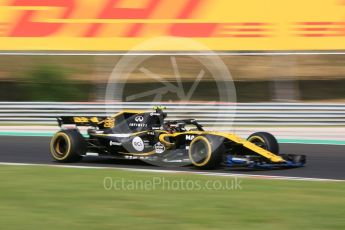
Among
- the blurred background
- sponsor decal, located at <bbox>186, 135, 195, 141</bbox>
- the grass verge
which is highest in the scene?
the blurred background

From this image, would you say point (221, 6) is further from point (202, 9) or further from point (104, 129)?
point (104, 129)

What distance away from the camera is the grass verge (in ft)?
20.1

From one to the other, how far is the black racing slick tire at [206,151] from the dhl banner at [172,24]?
8392mm

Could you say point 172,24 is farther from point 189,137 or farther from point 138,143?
point 189,137

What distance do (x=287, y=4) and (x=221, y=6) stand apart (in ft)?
5.55

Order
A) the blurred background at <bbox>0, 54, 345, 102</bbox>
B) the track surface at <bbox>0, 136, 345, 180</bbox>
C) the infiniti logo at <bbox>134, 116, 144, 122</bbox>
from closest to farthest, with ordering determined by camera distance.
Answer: the track surface at <bbox>0, 136, 345, 180</bbox> < the infiniti logo at <bbox>134, 116, 144, 122</bbox> < the blurred background at <bbox>0, 54, 345, 102</bbox>

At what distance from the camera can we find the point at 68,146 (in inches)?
420

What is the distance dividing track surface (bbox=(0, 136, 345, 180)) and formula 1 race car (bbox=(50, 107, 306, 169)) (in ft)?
0.55

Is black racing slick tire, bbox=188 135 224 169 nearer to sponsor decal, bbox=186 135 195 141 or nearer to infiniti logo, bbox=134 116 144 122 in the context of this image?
sponsor decal, bbox=186 135 195 141

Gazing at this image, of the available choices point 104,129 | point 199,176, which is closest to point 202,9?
point 104,129

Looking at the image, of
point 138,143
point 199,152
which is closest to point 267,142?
point 199,152

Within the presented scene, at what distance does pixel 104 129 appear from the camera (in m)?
10.9

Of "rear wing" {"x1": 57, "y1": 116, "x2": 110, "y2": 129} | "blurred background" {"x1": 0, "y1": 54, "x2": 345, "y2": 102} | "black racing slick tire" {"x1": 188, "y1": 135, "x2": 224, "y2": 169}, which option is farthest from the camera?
"blurred background" {"x1": 0, "y1": 54, "x2": 345, "y2": 102}

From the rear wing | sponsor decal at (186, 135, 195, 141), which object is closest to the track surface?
sponsor decal at (186, 135, 195, 141)
